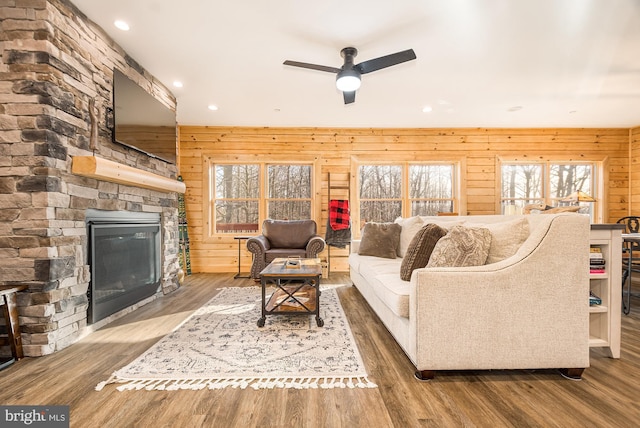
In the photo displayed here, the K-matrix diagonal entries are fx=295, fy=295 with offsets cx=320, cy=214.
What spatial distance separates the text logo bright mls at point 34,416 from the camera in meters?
1.42

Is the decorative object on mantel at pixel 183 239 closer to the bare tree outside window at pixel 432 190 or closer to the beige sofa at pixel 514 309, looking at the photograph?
the bare tree outside window at pixel 432 190

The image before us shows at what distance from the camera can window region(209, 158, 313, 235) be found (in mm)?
5570

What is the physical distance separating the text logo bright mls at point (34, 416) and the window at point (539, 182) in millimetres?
6550

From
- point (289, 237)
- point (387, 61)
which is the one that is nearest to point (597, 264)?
point (387, 61)

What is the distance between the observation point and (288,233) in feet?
15.8

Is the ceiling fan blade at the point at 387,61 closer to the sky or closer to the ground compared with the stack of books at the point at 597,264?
closer to the sky

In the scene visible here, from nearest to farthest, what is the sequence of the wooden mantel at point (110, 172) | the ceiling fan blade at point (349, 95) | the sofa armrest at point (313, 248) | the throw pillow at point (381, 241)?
the wooden mantel at point (110, 172), the ceiling fan blade at point (349, 95), the throw pillow at point (381, 241), the sofa armrest at point (313, 248)

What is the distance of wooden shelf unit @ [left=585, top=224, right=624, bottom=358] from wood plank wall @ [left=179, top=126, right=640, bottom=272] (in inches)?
147

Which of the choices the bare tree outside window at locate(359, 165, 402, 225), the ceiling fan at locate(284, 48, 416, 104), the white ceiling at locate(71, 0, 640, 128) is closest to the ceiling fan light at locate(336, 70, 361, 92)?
the ceiling fan at locate(284, 48, 416, 104)

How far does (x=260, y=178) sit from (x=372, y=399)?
4.51m

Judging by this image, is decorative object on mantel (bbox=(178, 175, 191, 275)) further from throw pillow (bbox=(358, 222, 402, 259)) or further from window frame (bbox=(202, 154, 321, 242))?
throw pillow (bbox=(358, 222, 402, 259))

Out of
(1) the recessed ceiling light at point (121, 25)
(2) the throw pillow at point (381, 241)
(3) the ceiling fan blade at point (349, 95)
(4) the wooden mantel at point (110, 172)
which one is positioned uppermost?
(1) the recessed ceiling light at point (121, 25)

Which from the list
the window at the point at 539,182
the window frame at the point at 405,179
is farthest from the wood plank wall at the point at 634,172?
the window frame at the point at 405,179

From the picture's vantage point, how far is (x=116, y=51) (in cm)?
290
